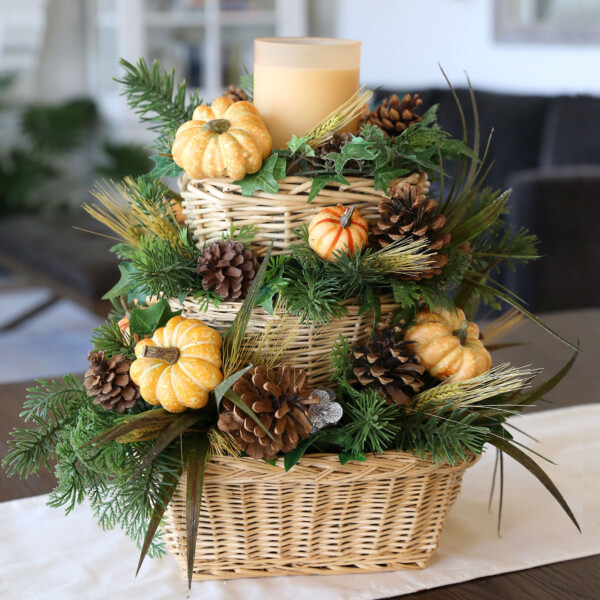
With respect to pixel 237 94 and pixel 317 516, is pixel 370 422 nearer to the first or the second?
pixel 317 516

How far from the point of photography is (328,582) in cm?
65

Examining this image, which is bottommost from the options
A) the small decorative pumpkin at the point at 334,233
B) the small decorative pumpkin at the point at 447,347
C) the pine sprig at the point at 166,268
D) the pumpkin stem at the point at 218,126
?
the small decorative pumpkin at the point at 447,347

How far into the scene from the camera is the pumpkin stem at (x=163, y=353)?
1.97ft

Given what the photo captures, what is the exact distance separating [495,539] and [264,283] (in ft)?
1.04

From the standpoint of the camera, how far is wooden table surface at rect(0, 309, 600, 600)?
637 mm

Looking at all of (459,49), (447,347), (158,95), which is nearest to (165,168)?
(158,95)

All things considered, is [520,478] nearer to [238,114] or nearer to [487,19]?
[238,114]

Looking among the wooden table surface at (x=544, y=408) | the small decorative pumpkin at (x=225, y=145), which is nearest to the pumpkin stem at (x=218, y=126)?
the small decorative pumpkin at (x=225, y=145)

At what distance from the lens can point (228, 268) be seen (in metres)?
0.63

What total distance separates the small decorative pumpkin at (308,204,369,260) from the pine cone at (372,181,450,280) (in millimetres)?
19

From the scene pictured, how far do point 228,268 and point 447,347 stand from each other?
188mm

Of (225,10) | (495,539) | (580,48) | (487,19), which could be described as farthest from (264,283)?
(225,10)

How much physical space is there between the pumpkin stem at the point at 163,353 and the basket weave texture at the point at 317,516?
0.08 meters

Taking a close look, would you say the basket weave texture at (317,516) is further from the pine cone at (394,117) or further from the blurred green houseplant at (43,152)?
the blurred green houseplant at (43,152)
